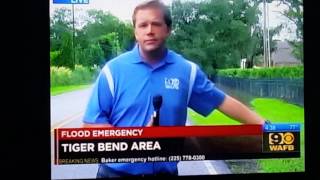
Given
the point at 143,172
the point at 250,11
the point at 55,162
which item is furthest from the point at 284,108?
the point at 55,162

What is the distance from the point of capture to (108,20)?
3.28 m

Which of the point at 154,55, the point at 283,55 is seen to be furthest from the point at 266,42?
the point at 154,55

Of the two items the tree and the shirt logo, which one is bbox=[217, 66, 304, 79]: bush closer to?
the tree

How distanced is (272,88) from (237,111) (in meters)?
0.28

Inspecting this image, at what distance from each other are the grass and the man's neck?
410 mm

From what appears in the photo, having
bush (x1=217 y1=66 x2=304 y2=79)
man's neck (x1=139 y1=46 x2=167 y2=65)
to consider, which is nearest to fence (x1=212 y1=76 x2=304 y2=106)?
bush (x1=217 y1=66 x2=304 y2=79)

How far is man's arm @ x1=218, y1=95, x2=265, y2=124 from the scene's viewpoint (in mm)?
3367

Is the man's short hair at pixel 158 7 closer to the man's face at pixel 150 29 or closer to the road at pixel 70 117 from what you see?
the man's face at pixel 150 29

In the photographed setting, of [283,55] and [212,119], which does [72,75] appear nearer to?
[212,119]

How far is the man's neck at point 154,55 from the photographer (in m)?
3.32

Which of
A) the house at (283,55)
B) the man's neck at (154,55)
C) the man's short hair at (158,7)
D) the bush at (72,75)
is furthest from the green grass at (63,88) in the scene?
the house at (283,55)

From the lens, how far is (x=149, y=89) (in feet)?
10.8

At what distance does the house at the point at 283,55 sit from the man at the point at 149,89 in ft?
1.29
